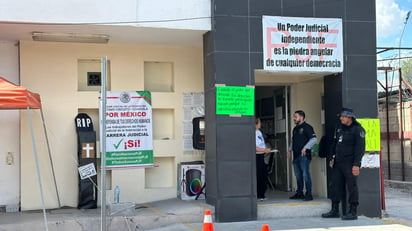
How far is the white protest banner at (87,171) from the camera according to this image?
928cm

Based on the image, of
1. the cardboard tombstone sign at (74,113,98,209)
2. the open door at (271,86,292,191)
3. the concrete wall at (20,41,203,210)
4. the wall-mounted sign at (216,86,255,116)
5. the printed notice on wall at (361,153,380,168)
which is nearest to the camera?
the wall-mounted sign at (216,86,255,116)

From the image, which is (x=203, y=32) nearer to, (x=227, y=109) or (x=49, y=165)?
(x=227, y=109)

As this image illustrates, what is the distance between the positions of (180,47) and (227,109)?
8.16ft

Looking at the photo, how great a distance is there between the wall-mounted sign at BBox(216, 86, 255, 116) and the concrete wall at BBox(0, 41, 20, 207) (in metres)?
4.13

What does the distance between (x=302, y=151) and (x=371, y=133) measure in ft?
4.43

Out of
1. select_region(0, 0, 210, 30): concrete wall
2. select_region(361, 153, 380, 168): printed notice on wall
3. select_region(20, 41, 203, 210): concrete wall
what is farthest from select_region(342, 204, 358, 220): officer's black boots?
select_region(0, 0, 210, 30): concrete wall

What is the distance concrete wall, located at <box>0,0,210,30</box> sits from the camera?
328 inches

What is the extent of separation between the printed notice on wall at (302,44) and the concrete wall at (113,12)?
1237 mm

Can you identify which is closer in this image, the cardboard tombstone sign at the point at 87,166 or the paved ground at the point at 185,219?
the paved ground at the point at 185,219

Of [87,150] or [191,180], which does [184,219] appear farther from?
[87,150]

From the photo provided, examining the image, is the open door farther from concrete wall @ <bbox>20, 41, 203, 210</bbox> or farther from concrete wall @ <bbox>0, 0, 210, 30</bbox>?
concrete wall @ <bbox>0, 0, 210, 30</bbox>

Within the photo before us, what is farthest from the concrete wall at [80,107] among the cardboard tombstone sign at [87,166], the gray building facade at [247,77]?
the gray building facade at [247,77]

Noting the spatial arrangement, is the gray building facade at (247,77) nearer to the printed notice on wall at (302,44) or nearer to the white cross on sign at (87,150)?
the printed notice on wall at (302,44)

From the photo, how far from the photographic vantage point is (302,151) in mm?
9586
